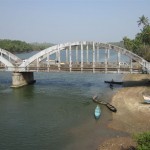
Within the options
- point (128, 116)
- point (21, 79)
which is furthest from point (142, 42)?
point (128, 116)

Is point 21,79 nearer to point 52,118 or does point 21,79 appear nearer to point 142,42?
point 52,118

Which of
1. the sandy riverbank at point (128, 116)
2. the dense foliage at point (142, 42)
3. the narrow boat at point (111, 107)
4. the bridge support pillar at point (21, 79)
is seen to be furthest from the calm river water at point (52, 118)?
the dense foliage at point (142, 42)

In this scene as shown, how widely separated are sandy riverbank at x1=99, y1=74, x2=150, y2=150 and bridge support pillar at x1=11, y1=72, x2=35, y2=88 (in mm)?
22998

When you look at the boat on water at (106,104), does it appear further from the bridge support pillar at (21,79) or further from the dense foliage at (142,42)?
the dense foliage at (142,42)

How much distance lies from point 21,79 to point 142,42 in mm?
62710

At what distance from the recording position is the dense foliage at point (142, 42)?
343 ft

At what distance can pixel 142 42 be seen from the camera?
115125mm

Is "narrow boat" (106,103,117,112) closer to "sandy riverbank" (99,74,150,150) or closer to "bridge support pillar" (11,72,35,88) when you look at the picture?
"sandy riverbank" (99,74,150,150)

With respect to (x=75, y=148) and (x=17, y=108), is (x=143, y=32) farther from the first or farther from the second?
(x=75, y=148)

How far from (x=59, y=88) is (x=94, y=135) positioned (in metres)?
32.8

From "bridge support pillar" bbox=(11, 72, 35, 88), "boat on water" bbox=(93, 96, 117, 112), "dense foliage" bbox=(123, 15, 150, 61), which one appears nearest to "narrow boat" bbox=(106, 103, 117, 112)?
"boat on water" bbox=(93, 96, 117, 112)

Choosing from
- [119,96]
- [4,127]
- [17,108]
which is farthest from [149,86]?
[4,127]

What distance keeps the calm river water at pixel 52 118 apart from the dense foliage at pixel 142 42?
43.0 m

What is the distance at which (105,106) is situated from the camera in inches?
1882
